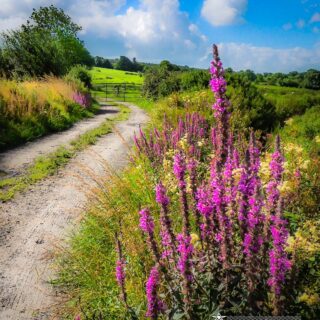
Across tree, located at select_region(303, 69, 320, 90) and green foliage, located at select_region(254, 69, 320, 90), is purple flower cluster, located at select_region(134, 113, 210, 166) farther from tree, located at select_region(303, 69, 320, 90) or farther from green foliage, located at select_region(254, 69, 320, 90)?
tree, located at select_region(303, 69, 320, 90)

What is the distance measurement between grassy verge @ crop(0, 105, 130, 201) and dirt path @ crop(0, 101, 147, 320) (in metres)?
0.29

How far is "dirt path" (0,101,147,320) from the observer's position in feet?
14.1

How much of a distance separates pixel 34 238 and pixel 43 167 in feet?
13.1

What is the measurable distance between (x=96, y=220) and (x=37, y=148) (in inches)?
276

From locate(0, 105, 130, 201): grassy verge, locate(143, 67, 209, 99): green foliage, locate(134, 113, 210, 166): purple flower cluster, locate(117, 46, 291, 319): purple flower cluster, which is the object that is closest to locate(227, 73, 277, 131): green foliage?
locate(143, 67, 209, 99): green foliage

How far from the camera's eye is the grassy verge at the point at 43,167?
25.6 feet

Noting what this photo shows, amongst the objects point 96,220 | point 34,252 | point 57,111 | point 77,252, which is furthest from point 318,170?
point 57,111

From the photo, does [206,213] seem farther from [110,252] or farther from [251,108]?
[251,108]

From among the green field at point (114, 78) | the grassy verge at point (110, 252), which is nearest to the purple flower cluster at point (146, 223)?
the grassy verge at point (110, 252)

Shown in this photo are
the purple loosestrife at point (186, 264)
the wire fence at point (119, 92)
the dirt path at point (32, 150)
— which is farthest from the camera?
the wire fence at point (119, 92)

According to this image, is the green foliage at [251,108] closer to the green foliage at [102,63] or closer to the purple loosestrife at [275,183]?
the purple loosestrife at [275,183]

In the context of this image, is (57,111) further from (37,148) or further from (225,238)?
(225,238)

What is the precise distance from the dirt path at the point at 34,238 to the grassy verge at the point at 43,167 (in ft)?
0.95

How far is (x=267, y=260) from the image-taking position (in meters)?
2.95
